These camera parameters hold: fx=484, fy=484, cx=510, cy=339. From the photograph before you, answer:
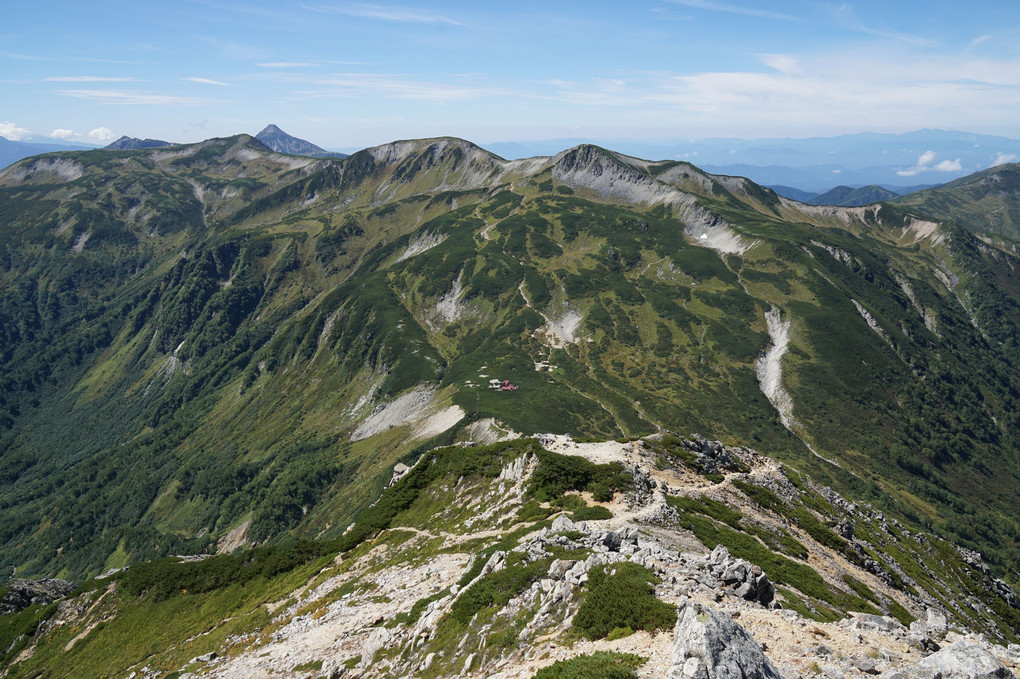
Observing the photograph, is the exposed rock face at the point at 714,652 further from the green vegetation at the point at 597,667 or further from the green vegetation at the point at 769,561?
the green vegetation at the point at 769,561

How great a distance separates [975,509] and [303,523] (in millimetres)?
244041

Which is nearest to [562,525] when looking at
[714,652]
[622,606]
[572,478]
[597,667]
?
[572,478]

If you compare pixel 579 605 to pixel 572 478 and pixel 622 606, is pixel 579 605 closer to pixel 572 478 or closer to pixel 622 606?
pixel 622 606

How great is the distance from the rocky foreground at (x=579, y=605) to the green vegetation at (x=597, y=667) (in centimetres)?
90

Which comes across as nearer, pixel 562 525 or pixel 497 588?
pixel 497 588

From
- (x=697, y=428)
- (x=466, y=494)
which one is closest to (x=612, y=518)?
(x=466, y=494)

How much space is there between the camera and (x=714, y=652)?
795 inches

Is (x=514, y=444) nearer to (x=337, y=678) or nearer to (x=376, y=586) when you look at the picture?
(x=376, y=586)

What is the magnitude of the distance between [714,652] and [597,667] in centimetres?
501

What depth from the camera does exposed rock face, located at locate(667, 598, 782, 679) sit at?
19.7 metres

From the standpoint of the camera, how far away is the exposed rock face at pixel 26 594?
75.9 metres

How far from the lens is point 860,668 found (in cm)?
2281

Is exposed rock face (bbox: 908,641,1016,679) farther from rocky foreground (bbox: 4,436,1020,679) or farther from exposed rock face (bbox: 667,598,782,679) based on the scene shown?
exposed rock face (bbox: 667,598,782,679)

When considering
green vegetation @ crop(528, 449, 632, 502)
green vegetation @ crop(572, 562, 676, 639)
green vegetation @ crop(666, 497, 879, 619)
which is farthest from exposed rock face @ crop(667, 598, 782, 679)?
green vegetation @ crop(528, 449, 632, 502)
